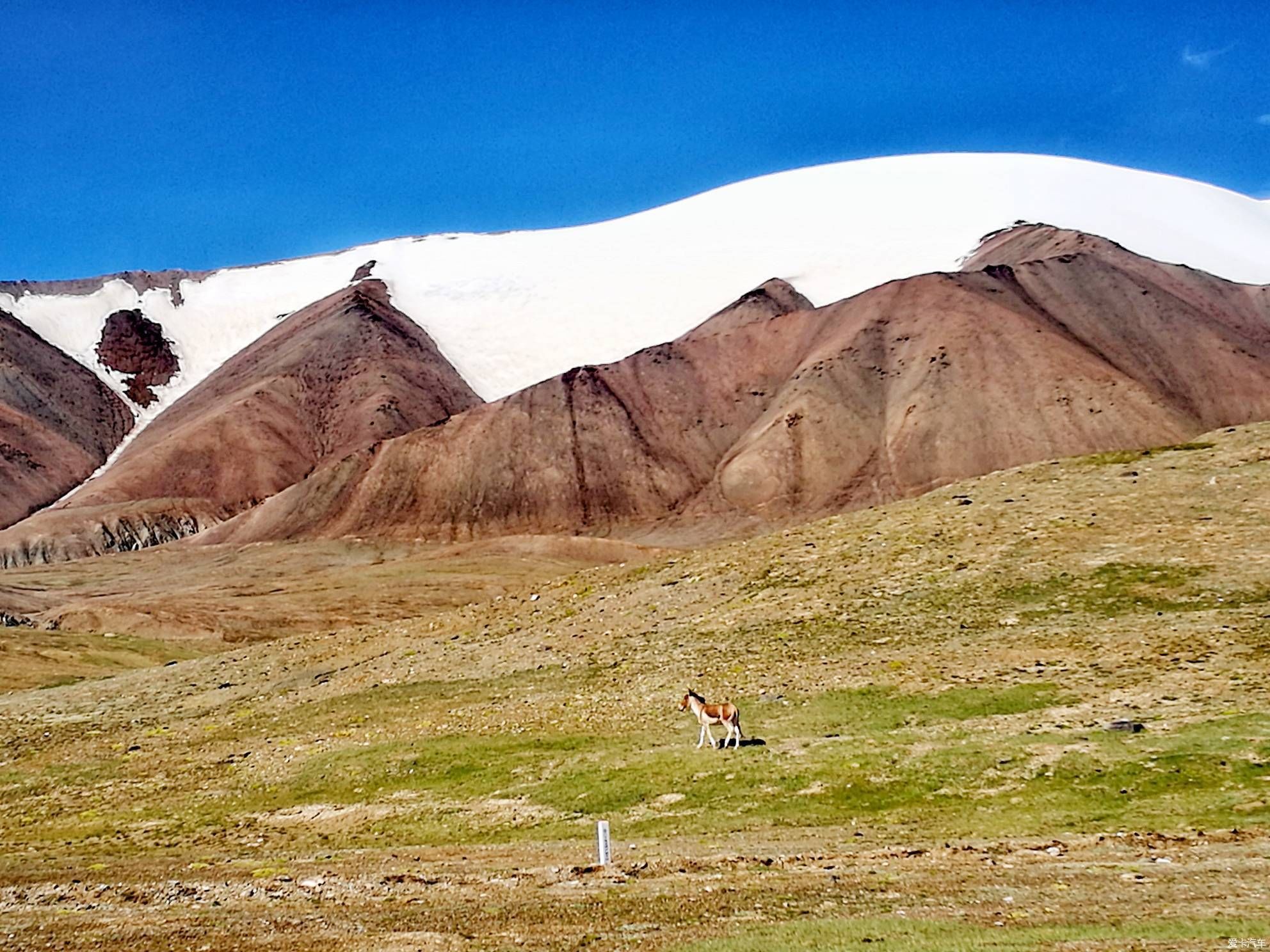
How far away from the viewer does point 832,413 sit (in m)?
149

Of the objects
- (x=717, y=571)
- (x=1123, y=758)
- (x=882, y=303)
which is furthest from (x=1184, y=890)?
(x=882, y=303)

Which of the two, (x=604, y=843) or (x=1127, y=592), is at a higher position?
(x=1127, y=592)

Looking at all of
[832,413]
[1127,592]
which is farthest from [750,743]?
[832,413]

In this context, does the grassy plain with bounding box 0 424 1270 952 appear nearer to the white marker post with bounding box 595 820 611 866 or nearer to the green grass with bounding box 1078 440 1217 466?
the green grass with bounding box 1078 440 1217 466

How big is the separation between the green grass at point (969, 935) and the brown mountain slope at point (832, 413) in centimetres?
12294

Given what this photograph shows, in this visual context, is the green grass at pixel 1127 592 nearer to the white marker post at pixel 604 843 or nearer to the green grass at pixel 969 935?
the white marker post at pixel 604 843

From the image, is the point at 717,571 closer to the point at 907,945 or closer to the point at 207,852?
the point at 207,852

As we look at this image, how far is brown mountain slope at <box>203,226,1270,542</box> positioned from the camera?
461ft

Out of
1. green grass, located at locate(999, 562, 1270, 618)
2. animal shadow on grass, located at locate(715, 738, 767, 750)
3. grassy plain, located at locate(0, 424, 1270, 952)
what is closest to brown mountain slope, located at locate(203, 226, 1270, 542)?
grassy plain, located at locate(0, 424, 1270, 952)

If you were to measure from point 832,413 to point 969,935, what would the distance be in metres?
138

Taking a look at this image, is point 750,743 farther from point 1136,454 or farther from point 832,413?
point 832,413

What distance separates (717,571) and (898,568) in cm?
806

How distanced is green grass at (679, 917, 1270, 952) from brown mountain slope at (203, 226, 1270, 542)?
403 feet

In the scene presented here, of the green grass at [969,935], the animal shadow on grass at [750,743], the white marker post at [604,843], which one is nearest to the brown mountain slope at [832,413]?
the animal shadow on grass at [750,743]
